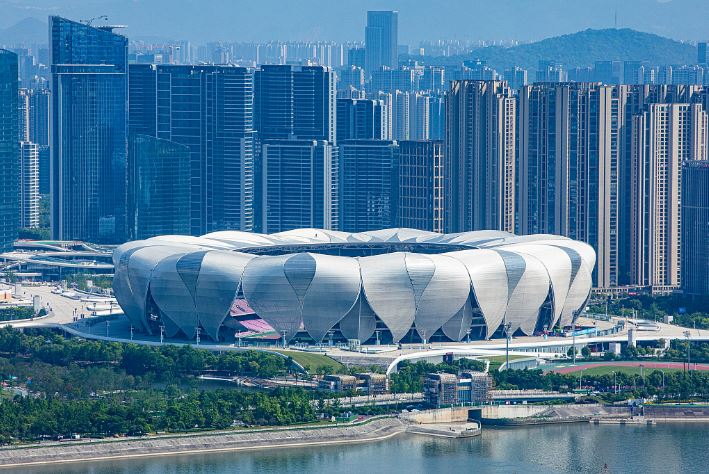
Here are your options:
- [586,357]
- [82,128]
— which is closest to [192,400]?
[586,357]

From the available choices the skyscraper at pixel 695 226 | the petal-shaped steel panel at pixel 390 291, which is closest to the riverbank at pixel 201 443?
the petal-shaped steel panel at pixel 390 291

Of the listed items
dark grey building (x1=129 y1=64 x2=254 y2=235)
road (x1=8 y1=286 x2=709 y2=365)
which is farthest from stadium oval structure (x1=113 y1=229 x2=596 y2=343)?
dark grey building (x1=129 y1=64 x2=254 y2=235)

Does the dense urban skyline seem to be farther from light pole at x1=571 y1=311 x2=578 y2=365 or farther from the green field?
the green field

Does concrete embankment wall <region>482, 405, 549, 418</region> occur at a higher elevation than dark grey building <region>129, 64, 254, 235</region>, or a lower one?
lower

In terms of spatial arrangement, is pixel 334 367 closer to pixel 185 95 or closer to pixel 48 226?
pixel 185 95

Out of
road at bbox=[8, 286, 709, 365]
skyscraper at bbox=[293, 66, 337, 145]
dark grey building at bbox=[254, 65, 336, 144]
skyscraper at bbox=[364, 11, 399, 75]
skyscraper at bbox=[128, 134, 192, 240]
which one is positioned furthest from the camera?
skyscraper at bbox=[364, 11, 399, 75]

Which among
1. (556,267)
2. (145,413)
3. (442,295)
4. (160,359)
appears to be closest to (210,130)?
(556,267)

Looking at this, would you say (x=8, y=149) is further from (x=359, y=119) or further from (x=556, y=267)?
(x=556, y=267)
